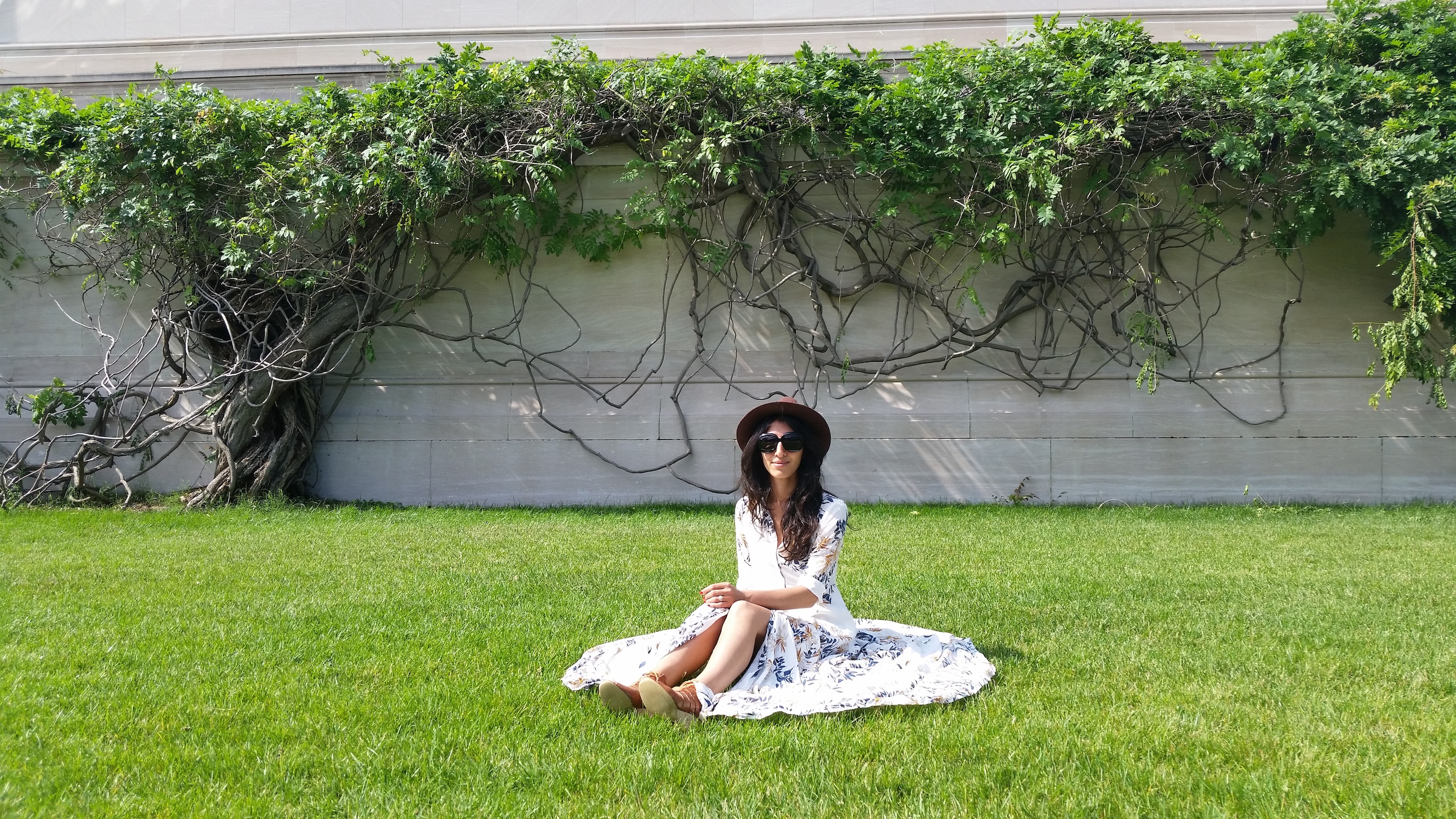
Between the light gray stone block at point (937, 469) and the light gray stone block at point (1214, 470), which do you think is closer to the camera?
the light gray stone block at point (1214, 470)

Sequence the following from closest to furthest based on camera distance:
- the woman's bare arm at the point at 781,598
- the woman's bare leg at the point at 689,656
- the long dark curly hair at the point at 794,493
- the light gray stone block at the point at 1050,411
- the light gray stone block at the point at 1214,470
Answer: the woman's bare leg at the point at 689,656 → the woman's bare arm at the point at 781,598 → the long dark curly hair at the point at 794,493 → the light gray stone block at the point at 1214,470 → the light gray stone block at the point at 1050,411

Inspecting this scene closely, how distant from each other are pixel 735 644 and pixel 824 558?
0.57 metres

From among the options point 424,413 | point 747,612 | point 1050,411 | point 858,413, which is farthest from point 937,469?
point 747,612

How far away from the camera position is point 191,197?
972 centimetres

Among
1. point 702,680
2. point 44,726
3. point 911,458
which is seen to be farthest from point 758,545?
point 911,458

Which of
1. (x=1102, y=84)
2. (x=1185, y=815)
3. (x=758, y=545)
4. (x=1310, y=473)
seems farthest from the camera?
(x=1310, y=473)

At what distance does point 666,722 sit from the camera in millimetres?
3428

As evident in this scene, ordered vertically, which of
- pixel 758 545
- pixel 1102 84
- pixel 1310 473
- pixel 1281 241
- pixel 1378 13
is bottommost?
pixel 1310 473

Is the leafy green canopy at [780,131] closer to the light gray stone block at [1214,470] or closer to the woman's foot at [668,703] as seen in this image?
the light gray stone block at [1214,470]

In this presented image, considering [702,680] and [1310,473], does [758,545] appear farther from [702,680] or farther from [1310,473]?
[1310,473]

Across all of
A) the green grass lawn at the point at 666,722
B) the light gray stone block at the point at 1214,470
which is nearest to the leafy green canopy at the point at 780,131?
the light gray stone block at the point at 1214,470

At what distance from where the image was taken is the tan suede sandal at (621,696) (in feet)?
11.5

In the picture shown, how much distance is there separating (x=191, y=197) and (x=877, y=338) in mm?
6604

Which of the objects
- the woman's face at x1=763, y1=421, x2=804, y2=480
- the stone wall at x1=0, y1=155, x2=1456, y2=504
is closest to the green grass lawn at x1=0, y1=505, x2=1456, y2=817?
the woman's face at x1=763, y1=421, x2=804, y2=480
